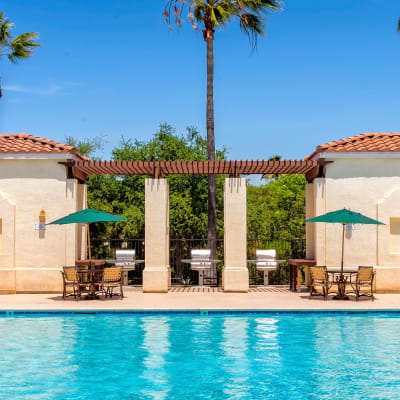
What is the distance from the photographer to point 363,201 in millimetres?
17516

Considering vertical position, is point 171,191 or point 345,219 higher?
point 171,191

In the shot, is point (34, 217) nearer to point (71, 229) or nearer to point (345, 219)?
point (71, 229)

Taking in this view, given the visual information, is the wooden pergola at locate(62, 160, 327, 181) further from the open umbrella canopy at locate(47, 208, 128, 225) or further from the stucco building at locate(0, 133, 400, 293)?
the open umbrella canopy at locate(47, 208, 128, 225)

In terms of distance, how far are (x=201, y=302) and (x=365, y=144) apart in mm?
7102

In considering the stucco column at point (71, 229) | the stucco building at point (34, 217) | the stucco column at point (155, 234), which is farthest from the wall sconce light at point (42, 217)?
the stucco column at point (155, 234)

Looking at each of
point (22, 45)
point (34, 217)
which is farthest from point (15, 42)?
point (34, 217)

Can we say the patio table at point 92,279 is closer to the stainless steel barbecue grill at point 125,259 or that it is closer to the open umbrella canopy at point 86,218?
the open umbrella canopy at point 86,218

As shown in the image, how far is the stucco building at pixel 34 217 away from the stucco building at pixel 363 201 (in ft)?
24.2

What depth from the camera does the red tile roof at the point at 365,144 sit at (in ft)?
57.0

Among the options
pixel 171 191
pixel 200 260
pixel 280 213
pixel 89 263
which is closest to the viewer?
pixel 89 263

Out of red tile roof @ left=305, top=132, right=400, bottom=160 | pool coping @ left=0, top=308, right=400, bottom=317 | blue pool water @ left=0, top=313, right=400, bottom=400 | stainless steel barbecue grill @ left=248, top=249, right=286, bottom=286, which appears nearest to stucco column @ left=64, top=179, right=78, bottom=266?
pool coping @ left=0, top=308, right=400, bottom=317

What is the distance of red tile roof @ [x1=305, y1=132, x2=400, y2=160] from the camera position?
1736 cm

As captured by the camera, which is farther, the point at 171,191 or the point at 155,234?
the point at 171,191

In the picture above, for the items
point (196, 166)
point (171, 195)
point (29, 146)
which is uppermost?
point (29, 146)
